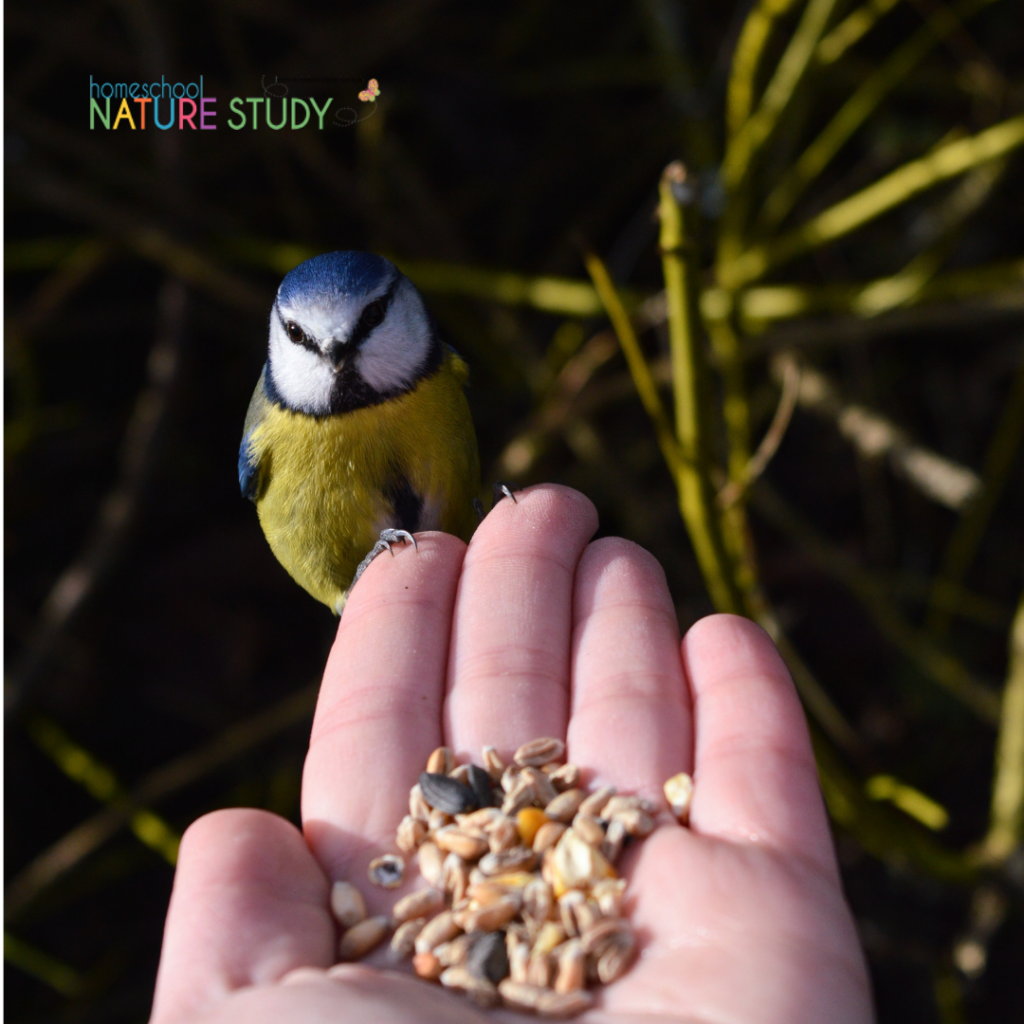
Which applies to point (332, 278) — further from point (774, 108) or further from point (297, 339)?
point (774, 108)

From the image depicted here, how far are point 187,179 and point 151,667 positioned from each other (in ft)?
3.27

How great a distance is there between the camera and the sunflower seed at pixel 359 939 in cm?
74

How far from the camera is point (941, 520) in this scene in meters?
2.09

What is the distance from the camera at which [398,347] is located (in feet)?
3.27

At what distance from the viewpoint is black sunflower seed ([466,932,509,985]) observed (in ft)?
2.40

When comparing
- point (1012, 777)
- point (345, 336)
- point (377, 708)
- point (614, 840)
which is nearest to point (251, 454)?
point (345, 336)

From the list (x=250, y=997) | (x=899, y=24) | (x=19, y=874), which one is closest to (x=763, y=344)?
(x=899, y=24)

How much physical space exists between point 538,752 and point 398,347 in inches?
17.9

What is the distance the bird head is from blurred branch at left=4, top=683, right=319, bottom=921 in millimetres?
704

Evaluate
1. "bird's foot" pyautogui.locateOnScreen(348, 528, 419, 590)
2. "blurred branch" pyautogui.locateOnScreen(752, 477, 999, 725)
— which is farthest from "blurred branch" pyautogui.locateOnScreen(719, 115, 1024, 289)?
"bird's foot" pyautogui.locateOnScreen(348, 528, 419, 590)

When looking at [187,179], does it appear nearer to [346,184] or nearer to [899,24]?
[346,184]

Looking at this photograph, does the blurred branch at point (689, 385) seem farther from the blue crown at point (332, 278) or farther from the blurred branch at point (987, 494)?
the blurred branch at point (987, 494)

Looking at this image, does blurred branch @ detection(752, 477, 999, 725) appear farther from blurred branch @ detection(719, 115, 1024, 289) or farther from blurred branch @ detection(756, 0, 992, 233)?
blurred branch @ detection(756, 0, 992, 233)

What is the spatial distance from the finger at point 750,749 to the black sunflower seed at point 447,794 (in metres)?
0.20
